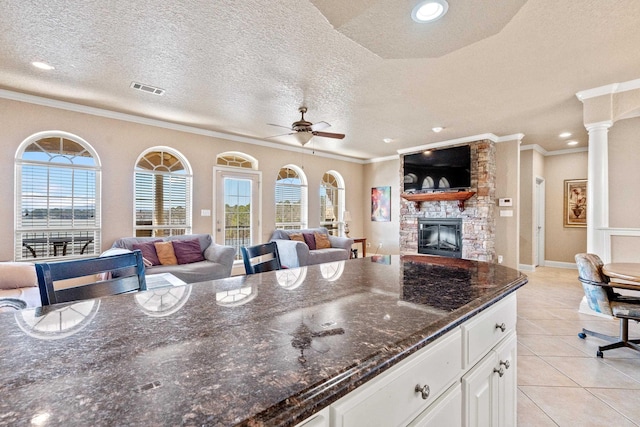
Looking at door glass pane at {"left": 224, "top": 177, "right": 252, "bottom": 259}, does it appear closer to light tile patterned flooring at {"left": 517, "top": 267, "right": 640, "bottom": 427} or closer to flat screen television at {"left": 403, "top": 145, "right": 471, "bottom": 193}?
flat screen television at {"left": 403, "top": 145, "right": 471, "bottom": 193}

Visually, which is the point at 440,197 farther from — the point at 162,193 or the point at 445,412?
the point at 445,412

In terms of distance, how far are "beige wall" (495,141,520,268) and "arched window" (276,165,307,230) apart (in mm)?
3777

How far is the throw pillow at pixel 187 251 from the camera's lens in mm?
4398

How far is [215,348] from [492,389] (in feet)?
3.49

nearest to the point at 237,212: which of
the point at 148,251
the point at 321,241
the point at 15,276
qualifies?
the point at 321,241

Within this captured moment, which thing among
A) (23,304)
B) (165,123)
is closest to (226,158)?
(165,123)

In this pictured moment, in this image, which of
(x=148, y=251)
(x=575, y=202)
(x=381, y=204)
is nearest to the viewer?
(x=148, y=251)

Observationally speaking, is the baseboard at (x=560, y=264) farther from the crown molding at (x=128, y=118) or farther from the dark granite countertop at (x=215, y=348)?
the dark granite countertop at (x=215, y=348)

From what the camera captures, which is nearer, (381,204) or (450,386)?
(450,386)

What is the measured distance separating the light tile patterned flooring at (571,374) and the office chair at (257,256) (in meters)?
1.73

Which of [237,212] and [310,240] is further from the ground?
[237,212]

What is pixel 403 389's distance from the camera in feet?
2.46

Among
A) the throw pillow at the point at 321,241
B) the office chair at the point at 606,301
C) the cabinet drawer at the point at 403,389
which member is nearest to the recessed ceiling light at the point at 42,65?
the cabinet drawer at the point at 403,389

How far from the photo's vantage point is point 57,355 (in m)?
0.68
